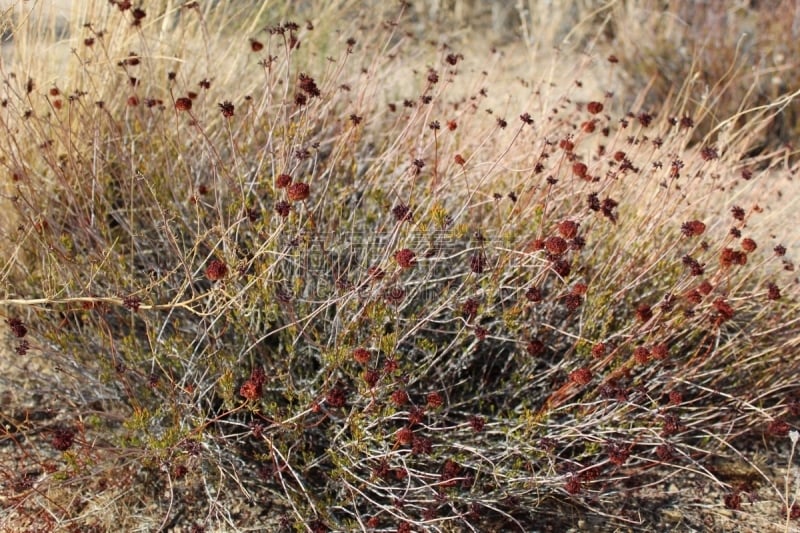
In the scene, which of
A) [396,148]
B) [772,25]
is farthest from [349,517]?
[772,25]

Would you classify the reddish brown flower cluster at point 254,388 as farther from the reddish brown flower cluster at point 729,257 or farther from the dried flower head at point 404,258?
the reddish brown flower cluster at point 729,257

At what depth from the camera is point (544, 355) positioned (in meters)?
2.67

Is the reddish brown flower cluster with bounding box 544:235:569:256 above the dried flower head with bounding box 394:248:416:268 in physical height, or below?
above

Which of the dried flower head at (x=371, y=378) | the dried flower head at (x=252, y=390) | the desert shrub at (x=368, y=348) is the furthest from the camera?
the desert shrub at (x=368, y=348)

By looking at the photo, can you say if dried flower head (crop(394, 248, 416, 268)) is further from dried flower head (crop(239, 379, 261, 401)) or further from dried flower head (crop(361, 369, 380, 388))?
dried flower head (crop(239, 379, 261, 401))

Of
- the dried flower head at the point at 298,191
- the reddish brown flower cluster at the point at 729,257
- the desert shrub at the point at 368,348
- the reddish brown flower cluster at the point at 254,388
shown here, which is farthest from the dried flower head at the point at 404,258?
the reddish brown flower cluster at the point at 729,257

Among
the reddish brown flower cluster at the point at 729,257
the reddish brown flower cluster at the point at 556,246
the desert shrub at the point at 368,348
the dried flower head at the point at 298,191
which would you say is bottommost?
the desert shrub at the point at 368,348

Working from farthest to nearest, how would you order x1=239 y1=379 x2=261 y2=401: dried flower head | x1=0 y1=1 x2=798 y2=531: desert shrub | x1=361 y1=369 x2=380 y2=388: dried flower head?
x1=0 y1=1 x2=798 y2=531: desert shrub
x1=361 y1=369 x2=380 y2=388: dried flower head
x1=239 y1=379 x2=261 y2=401: dried flower head

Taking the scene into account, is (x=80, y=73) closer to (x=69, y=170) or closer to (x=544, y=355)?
(x=69, y=170)

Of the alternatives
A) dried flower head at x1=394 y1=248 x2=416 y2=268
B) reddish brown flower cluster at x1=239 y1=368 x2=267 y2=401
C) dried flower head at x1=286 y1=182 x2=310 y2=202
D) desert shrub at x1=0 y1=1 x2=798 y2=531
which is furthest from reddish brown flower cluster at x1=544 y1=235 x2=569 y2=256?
reddish brown flower cluster at x1=239 y1=368 x2=267 y2=401

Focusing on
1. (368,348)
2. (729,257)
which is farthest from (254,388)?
(729,257)

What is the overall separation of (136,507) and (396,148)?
163 centimetres

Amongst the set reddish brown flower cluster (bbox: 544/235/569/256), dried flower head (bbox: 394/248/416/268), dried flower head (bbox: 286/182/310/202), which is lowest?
dried flower head (bbox: 394/248/416/268)

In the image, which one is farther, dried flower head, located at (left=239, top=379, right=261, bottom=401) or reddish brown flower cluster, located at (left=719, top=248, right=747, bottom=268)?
reddish brown flower cluster, located at (left=719, top=248, right=747, bottom=268)
